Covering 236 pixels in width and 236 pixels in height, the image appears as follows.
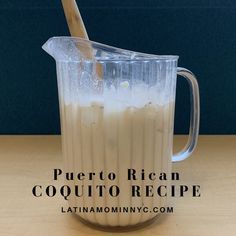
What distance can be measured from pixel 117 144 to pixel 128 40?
416 millimetres

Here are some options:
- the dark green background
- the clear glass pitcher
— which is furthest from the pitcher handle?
the dark green background

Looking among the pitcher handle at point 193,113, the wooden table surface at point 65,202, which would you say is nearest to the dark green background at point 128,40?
the wooden table surface at point 65,202

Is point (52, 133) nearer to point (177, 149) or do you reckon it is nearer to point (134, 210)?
point (177, 149)

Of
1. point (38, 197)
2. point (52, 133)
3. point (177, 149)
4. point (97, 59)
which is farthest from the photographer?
point (52, 133)

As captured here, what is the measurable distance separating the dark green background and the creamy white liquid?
380 millimetres

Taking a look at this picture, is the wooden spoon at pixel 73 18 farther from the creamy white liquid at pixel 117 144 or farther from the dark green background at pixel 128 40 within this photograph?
the dark green background at pixel 128 40

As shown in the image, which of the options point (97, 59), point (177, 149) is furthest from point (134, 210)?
point (177, 149)

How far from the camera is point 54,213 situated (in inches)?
18.7

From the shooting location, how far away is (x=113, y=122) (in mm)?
406

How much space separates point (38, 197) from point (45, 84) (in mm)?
346

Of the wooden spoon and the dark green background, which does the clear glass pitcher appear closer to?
the wooden spoon

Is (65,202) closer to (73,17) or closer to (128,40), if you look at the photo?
(73,17)

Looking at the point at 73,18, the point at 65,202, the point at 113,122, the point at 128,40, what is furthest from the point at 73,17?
the point at 128,40

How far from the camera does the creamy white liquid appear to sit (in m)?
0.41
